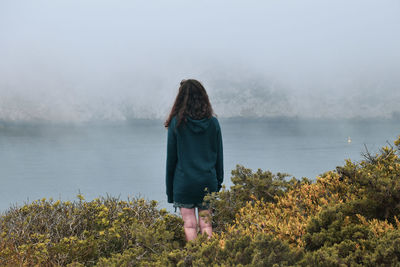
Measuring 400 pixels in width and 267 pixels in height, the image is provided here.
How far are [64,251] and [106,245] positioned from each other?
2.65ft

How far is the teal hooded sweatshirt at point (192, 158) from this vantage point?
5.00 metres

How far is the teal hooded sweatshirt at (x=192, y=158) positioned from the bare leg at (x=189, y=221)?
16 cm

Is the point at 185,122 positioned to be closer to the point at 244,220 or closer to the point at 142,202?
the point at 244,220

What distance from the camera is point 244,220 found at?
4.42 m

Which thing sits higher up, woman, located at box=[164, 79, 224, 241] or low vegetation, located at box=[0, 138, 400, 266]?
woman, located at box=[164, 79, 224, 241]

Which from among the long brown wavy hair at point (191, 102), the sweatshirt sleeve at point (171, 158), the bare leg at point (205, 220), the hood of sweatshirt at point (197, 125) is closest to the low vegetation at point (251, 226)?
the bare leg at point (205, 220)

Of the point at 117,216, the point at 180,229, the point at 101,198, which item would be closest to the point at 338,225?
the point at 180,229

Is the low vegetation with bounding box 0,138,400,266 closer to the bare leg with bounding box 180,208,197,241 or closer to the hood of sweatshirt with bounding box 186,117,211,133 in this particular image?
the bare leg with bounding box 180,208,197,241

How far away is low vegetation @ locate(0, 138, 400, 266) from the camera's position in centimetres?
315

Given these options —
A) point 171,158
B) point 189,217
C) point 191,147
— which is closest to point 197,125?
point 191,147

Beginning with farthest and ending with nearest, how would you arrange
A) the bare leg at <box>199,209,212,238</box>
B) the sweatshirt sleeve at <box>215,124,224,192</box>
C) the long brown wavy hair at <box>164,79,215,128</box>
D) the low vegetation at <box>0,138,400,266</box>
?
the sweatshirt sleeve at <box>215,124,224,192</box>
the bare leg at <box>199,209,212,238</box>
the long brown wavy hair at <box>164,79,215,128</box>
the low vegetation at <box>0,138,400,266</box>

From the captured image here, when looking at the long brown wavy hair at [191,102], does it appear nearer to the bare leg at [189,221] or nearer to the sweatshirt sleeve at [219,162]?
the sweatshirt sleeve at [219,162]

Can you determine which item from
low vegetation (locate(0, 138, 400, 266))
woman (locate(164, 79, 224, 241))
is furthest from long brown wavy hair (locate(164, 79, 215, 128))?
low vegetation (locate(0, 138, 400, 266))

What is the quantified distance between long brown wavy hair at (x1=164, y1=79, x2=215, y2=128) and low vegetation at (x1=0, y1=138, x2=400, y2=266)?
1.15 metres
